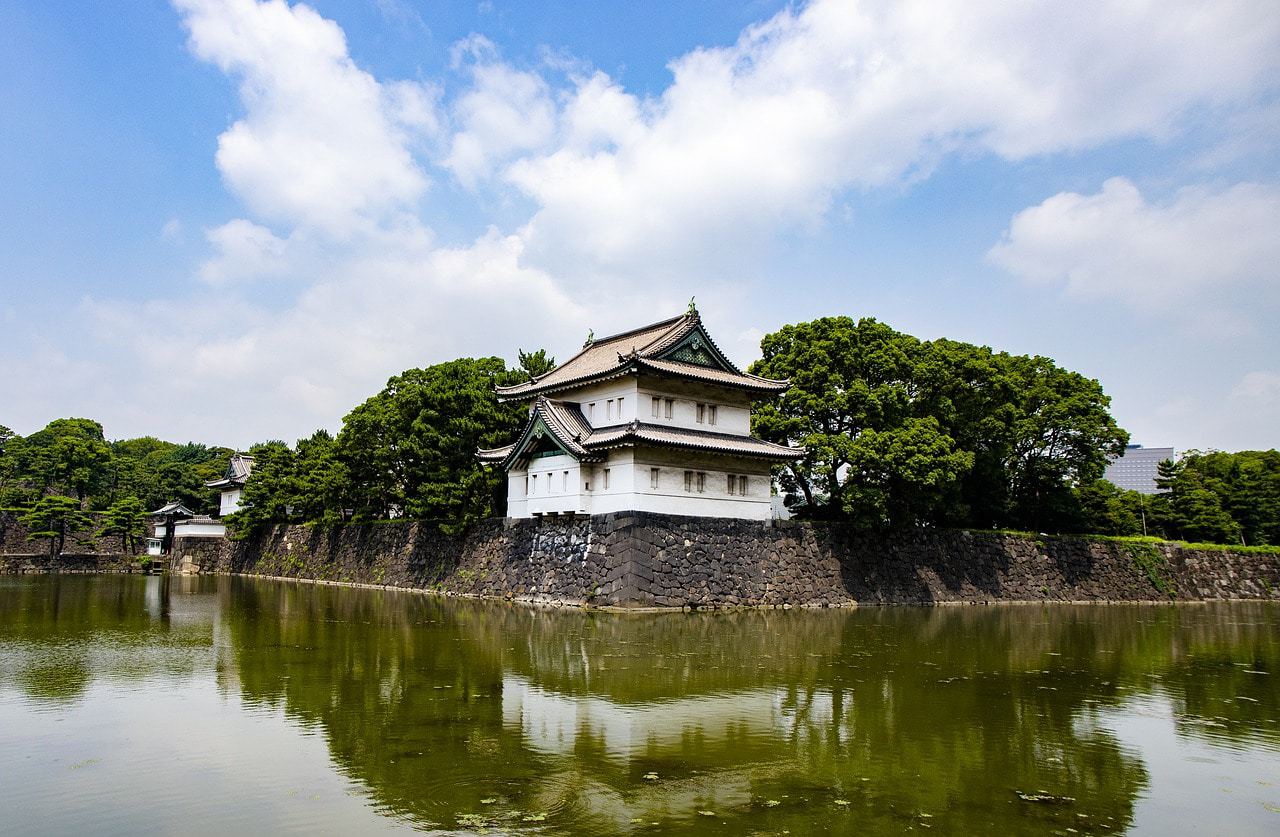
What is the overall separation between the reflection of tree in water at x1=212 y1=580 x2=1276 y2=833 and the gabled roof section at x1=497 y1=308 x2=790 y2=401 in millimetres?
9177

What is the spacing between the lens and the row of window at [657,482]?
28391 mm

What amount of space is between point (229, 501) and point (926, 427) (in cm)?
4566

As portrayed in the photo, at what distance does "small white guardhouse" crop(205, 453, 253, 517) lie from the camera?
55.2 metres

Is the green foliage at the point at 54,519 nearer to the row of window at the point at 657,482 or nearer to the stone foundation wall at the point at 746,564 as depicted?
the stone foundation wall at the point at 746,564

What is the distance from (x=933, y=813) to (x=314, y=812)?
5.43 meters

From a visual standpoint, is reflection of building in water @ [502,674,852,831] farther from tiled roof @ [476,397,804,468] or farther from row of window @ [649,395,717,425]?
row of window @ [649,395,717,425]

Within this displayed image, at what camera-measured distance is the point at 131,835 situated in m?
6.88

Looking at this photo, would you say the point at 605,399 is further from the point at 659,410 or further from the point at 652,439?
the point at 652,439

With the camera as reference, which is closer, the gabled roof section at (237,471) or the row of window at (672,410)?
the row of window at (672,410)

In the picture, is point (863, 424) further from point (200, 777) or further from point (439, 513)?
point (200, 777)

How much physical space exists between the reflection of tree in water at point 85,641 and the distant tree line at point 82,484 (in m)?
25.6

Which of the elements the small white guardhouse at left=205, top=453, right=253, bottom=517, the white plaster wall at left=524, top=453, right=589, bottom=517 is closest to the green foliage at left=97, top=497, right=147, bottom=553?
the small white guardhouse at left=205, top=453, right=253, bottom=517

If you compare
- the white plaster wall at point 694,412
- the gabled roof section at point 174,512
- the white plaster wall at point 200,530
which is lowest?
the white plaster wall at point 200,530

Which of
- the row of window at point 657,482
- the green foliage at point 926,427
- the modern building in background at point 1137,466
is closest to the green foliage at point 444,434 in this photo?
the row of window at point 657,482
